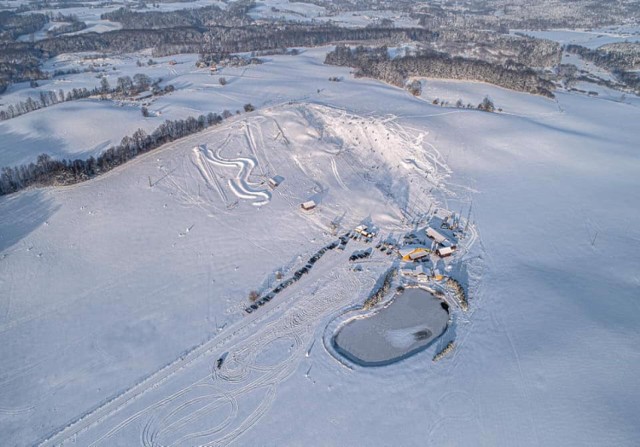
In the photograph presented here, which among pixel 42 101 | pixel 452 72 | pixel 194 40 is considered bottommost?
pixel 42 101

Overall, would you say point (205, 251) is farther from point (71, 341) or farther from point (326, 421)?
point (326, 421)

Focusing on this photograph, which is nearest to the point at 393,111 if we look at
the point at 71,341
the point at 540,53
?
the point at 71,341

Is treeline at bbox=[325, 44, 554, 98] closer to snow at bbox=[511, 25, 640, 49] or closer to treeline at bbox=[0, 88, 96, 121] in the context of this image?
treeline at bbox=[0, 88, 96, 121]

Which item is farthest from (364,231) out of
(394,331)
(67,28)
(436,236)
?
(67,28)

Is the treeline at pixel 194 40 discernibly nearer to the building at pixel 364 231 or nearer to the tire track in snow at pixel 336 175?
the tire track in snow at pixel 336 175

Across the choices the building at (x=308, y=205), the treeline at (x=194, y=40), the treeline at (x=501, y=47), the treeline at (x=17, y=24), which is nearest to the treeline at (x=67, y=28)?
the treeline at (x=17, y=24)

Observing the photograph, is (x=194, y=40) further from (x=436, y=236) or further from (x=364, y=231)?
(x=436, y=236)

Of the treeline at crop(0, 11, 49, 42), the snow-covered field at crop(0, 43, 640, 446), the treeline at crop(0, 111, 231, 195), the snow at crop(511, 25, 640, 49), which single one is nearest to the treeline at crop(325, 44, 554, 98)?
the snow-covered field at crop(0, 43, 640, 446)
